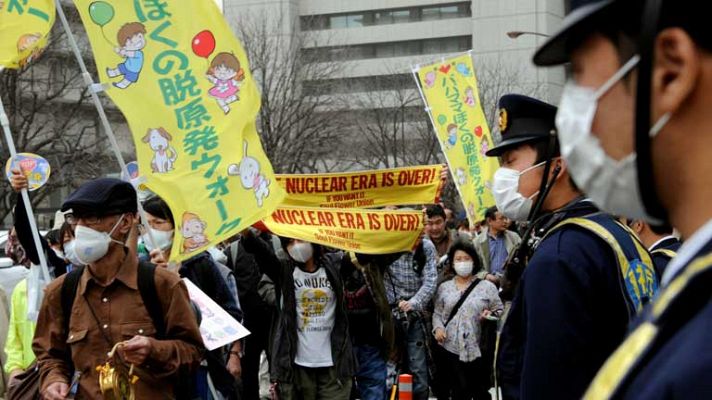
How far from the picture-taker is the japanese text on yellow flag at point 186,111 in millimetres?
6977

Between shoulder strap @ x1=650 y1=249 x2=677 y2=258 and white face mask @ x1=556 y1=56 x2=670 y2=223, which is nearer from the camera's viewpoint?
white face mask @ x1=556 y1=56 x2=670 y2=223

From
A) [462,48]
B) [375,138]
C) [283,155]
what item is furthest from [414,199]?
[462,48]

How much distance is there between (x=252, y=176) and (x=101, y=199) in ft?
6.71

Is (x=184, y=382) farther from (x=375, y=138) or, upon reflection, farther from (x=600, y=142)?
(x=375, y=138)

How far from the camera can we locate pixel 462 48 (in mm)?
69562

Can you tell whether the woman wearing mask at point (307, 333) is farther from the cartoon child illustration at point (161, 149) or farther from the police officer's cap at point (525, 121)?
the police officer's cap at point (525, 121)

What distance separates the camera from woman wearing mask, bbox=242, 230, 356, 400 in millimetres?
9422

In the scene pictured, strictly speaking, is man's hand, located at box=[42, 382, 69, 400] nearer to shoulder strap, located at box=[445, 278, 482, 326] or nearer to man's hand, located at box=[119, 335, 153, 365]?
man's hand, located at box=[119, 335, 153, 365]

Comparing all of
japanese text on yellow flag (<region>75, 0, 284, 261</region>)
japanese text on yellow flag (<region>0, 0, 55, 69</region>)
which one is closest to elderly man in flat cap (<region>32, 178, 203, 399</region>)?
japanese text on yellow flag (<region>75, 0, 284, 261</region>)

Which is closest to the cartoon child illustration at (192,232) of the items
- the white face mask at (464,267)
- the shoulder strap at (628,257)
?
the shoulder strap at (628,257)

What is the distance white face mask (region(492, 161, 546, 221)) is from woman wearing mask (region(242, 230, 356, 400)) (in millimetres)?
5017

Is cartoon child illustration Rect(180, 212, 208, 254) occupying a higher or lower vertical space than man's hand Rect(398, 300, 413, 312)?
higher

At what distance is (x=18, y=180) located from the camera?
23.3ft

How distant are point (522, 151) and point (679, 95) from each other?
2.95 metres
